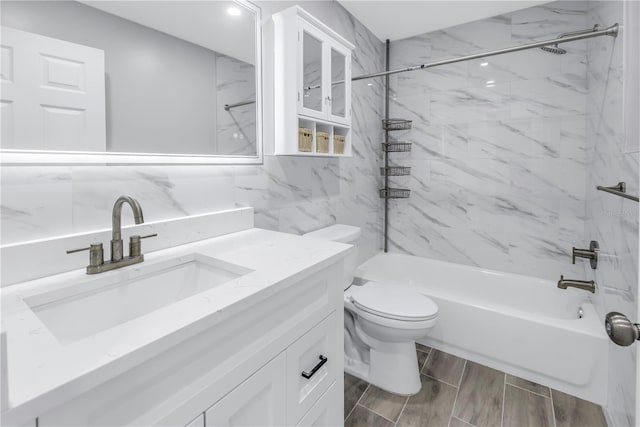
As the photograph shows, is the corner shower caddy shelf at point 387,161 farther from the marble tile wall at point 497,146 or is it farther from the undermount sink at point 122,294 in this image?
the undermount sink at point 122,294

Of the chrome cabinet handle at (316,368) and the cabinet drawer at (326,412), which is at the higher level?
the chrome cabinet handle at (316,368)

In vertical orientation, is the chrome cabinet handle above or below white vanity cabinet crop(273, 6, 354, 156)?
below

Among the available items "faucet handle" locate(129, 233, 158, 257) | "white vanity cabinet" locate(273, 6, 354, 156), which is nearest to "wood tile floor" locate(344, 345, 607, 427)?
"faucet handle" locate(129, 233, 158, 257)

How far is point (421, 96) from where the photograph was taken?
2781mm

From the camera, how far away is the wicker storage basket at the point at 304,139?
1664 mm

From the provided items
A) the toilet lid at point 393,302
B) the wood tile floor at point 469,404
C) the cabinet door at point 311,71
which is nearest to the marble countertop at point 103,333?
the toilet lid at point 393,302

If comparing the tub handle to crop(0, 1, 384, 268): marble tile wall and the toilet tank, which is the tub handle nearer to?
crop(0, 1, 384, 268): marble tile wall

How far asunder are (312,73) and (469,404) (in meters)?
→ 1.91

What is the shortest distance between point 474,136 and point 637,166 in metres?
1.48

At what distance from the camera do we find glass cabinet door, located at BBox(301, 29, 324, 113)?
5.46ft

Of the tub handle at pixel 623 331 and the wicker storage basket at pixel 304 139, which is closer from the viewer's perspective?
the tub handle at pixel 623 331

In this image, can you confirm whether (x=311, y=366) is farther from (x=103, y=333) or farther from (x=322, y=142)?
(x=322, y=142)

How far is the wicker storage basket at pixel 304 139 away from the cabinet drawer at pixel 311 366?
886 millimetres

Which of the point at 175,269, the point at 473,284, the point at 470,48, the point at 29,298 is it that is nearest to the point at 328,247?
the point at 175,269
